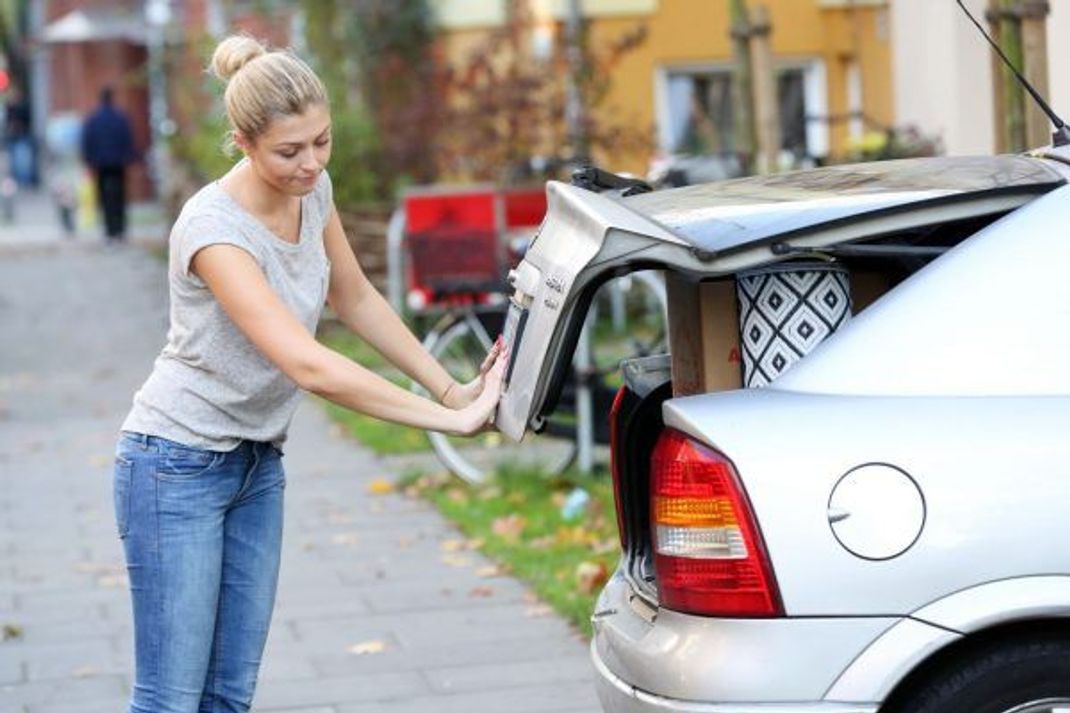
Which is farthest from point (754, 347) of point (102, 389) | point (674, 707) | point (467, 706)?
point (102, 389)

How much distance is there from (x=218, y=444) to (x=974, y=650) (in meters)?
1.64

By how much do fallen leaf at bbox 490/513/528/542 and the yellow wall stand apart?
892 cm

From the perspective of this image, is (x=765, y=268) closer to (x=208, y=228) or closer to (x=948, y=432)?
(x=948, y=432)

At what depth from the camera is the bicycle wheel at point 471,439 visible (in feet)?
34.4

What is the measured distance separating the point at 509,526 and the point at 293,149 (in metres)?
4.85

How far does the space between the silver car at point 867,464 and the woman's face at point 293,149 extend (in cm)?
56

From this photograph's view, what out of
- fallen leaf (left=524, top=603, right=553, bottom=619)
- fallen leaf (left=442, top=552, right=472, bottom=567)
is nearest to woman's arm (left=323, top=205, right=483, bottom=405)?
fallen leaf (left=524, top=603, right=553, bottom=619)

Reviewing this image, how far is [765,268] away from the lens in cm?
453

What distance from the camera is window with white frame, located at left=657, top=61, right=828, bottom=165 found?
754 inches

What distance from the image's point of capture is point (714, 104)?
19.8 m

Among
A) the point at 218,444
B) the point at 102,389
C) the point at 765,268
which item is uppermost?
the point at 765,268

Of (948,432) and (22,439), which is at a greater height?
(948,432)

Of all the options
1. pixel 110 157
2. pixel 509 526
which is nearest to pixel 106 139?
pixel 110 157

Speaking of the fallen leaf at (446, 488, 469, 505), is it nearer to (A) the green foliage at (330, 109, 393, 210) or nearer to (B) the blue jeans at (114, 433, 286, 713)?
(B) the blue jeans at (114, 433, 286, 713)
